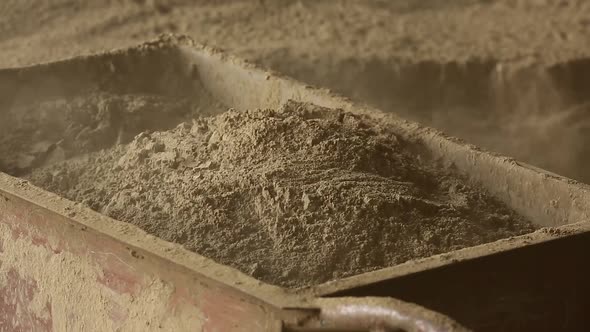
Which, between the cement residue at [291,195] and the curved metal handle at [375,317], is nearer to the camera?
the curved metal handle at [375,317]

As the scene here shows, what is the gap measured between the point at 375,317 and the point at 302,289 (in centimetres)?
17

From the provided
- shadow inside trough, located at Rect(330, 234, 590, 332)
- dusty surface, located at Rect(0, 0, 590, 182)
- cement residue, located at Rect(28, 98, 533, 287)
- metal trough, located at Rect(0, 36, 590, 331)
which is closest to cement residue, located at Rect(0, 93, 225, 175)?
cement residue, located at Rect(28, 98, 533, 287)

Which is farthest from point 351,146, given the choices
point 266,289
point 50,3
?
point 50,3

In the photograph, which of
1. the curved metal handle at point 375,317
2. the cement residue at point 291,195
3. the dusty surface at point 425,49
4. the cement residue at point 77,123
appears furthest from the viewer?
the dusty surface at point 425,49

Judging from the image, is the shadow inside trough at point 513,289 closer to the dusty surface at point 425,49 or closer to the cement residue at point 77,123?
the cement residue at point 77,123

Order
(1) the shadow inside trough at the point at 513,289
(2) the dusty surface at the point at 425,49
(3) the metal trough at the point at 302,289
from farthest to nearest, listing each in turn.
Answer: (2) the dusty surface at the point at 425,49
(1) the shadow inside trough at the point at 513,289
(3) the metal trough at the point at 302,289

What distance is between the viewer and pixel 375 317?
1.97 metres

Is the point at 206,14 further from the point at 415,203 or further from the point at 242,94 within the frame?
the point at 415,203

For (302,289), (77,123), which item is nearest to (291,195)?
(302,289)

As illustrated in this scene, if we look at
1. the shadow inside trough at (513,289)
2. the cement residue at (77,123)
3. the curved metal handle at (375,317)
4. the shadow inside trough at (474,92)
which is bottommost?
the shadow inside trough at (474,92)

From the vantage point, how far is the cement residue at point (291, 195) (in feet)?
7.85

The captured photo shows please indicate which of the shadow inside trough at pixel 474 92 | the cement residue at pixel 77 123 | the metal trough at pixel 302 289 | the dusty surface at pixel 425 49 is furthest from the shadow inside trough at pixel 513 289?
the shadow inside trough at pixel 474 92

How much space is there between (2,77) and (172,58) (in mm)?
556

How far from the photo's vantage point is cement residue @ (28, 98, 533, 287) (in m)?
2.39
